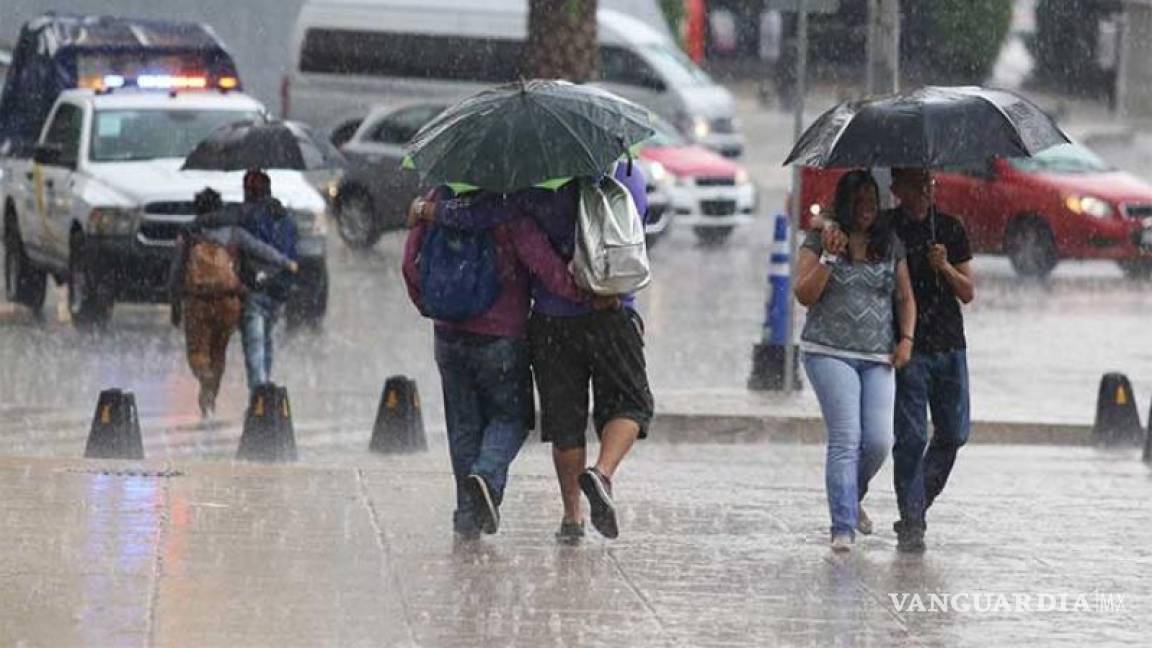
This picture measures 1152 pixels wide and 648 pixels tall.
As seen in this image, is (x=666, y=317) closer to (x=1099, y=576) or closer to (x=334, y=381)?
(x=334, y=381)

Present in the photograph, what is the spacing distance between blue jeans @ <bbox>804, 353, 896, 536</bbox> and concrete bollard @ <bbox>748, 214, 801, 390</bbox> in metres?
7.41

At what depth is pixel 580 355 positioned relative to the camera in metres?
11.4

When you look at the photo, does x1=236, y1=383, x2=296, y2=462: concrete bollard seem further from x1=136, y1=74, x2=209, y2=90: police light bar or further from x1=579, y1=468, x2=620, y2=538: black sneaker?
x1=136, y1=74, x2=209, y2=90: police light bar

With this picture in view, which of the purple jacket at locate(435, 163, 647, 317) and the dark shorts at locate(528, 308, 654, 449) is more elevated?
the purple jacket at locate(435, 163, 647, 317)

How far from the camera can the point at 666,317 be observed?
1009 inches

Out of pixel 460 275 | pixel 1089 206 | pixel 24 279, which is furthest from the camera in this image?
pixel 1089 206

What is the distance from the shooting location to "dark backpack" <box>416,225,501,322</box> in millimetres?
11391

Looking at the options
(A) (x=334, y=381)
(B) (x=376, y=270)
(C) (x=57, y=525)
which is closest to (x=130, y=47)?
(B) (x=376, y=270)

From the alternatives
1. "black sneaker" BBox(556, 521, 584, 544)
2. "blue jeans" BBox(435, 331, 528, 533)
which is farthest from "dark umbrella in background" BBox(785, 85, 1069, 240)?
"black sneaker" BBox(556, 521, 584, 544)

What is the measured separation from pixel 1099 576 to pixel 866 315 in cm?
134

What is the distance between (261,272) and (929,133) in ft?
22.9

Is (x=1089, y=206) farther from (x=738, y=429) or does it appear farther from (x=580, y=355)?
(x=580, y=355)

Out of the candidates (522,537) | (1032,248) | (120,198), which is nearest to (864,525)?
(522,537)

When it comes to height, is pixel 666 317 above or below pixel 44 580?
below
